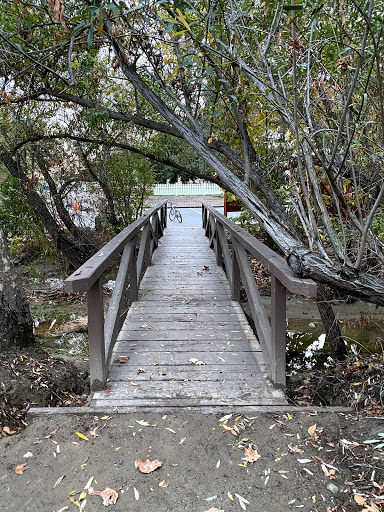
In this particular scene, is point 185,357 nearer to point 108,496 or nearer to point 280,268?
point 280,268

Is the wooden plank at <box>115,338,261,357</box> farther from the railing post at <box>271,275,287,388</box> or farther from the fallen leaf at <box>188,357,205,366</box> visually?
the railing post at <box>271,275,287,388</box>

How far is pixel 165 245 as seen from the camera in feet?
31.2

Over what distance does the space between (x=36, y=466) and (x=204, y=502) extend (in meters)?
0.97

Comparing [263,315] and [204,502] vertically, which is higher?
[263,315]

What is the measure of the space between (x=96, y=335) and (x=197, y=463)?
1173mm

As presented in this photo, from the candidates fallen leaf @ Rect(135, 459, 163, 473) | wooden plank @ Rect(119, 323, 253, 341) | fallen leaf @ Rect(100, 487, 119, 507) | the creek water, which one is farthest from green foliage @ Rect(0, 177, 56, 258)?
fallen leaf @ Rect(100, 487, 119, 507)

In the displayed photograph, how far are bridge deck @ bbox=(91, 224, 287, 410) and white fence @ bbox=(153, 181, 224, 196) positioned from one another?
25684mm

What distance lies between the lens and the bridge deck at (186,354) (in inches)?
115

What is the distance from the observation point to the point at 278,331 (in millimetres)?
3014

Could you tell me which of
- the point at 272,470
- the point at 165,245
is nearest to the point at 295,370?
the point at 272,470

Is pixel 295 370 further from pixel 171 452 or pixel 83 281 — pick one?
pixel 83 281

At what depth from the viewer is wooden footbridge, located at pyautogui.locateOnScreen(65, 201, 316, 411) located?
9.50 ft

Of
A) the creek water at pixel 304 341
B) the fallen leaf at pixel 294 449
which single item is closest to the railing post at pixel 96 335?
the fallen leaf at pixel 294 449

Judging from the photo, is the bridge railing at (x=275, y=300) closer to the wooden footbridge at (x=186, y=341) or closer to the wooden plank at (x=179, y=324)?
the wooden footbridge at (x=186, y=341)
